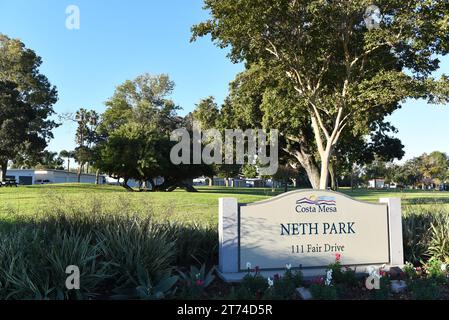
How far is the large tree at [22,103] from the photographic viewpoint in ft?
155

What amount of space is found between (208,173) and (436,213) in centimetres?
4001

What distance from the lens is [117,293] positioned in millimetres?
5234

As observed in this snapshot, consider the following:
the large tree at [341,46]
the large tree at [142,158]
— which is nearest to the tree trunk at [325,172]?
the large tree at [341,46]

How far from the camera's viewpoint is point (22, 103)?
161 feet

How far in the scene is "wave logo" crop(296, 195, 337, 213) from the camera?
270 inches

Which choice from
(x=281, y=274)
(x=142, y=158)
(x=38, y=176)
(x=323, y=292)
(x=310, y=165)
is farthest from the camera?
(x=38, y=176)

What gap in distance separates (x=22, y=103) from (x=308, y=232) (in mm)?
49269

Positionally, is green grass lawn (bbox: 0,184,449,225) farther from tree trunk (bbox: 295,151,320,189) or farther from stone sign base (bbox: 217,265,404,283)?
tree trunk (bbox: 295,151,320,189)

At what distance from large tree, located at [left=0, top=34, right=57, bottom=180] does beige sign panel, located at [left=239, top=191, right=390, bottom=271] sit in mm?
46584

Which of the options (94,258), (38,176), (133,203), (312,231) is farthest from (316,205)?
(38,176)

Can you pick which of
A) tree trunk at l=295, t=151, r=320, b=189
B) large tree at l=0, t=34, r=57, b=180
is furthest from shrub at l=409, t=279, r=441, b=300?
large tree at l=0, t=34, r=57, b=180

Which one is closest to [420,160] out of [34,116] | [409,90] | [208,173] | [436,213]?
[208,173]

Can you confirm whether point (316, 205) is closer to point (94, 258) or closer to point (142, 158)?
point (94, 258)
